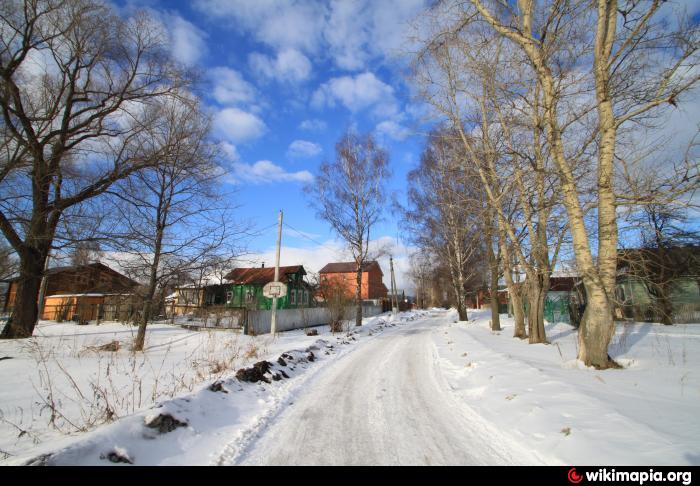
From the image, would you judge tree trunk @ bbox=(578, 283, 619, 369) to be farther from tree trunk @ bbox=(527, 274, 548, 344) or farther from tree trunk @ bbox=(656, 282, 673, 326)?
tree trunk @ bbox=(527, 274, 548, 344)

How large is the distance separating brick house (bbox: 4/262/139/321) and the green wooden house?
11.5m

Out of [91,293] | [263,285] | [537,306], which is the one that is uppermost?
[263,285]

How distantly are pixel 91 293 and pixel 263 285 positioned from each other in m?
15.0

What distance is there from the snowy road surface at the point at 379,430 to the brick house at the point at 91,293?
28.0 feet

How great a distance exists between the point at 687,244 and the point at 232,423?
2612 cm

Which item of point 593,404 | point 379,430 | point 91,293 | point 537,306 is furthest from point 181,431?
point 91,293

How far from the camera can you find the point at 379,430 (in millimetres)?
3811

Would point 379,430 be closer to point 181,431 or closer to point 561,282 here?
point 181,431

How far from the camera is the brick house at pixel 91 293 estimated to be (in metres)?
10.6

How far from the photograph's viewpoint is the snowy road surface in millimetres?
3096

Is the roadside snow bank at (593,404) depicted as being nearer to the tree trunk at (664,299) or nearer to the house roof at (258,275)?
the tree trunk at (664,299)

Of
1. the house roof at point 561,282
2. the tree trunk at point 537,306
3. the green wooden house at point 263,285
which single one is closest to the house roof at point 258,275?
the green wooden house at point 263,285

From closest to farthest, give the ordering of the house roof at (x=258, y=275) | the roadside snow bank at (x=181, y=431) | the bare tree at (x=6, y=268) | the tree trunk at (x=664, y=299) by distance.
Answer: the roadside snow bank at (x=181, y=431)
the tree trunk at (x=664, y=299)
the bare tree at (x=6, y=268)
the house roof at (x=258, y=275)
